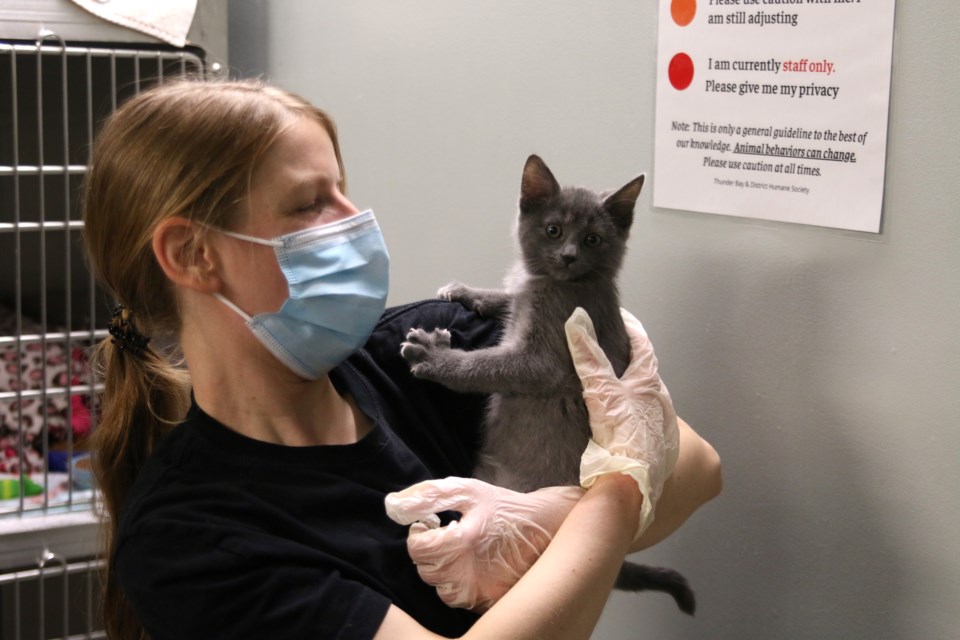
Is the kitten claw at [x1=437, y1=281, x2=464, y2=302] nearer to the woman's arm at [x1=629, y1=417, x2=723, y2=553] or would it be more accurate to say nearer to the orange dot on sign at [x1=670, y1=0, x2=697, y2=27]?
the woman's arm at [x1=629, y1=417, x2=723, y2=553]

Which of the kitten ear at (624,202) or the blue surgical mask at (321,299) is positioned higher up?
the kitten ear at (624,202)

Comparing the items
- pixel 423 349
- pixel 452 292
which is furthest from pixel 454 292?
pixel 423 349

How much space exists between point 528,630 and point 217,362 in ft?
1.70

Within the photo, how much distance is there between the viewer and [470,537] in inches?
47.7

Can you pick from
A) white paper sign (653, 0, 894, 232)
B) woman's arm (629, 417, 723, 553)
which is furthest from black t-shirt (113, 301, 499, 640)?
white paper sign (653, 0, 894, 232)

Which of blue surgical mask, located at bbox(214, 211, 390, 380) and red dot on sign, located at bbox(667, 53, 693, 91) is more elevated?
red dot on sign, located at bbox(667, 53, 693, 91)

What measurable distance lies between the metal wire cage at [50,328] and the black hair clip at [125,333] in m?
0.65

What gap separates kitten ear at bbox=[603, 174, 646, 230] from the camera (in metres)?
1.42

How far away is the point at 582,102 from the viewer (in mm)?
1709

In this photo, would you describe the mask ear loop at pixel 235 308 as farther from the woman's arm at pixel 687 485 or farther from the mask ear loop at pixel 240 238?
the woman's arm at pixel 687 485

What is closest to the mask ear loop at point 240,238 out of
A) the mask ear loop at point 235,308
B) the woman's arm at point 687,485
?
the mask ear loop at point 235,308

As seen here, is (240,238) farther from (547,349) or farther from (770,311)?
(770,311)

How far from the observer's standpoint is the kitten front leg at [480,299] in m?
1.61

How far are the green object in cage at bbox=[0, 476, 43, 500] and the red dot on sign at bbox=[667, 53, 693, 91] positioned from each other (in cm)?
160
